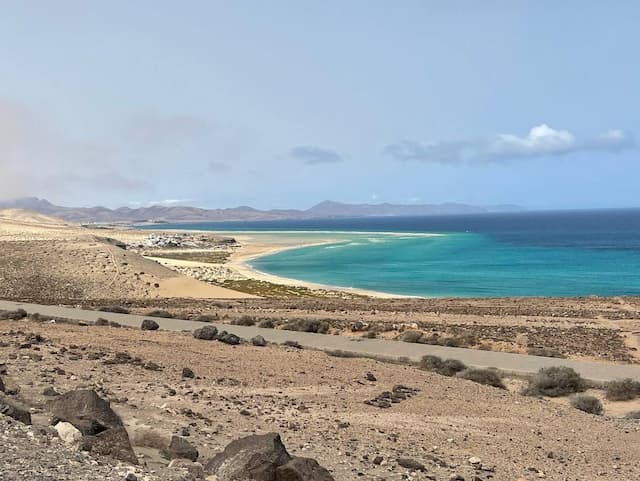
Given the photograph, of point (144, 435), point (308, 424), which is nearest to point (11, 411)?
point (144, 435)

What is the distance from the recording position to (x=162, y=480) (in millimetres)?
5719

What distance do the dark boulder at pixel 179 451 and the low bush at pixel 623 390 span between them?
39.3 ft

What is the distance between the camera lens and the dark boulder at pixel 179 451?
24.7ft

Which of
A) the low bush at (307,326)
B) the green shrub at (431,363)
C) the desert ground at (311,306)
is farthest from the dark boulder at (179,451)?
the low bush at (307,326)

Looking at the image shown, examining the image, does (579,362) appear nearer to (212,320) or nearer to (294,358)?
(294,358)

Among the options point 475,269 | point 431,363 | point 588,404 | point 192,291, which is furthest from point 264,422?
point 475,269

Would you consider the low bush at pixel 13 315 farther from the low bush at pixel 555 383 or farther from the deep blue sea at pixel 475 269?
the deep blue sea at pixel 475 269

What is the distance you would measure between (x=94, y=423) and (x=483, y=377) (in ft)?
38.8

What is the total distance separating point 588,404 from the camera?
14055mm

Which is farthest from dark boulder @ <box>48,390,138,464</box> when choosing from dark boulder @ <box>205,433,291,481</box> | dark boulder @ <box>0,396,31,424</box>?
dark boulder @ <box>205,433,291,481</box>

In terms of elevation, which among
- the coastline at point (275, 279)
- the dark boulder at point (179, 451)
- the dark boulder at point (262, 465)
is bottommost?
the coastline at point (275, 279)

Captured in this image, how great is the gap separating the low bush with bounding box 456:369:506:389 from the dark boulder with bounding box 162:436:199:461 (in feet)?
34.4

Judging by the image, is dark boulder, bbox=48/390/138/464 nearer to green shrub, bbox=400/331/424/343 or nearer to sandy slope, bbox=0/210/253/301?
green shrub, bbox=400/331/424/343

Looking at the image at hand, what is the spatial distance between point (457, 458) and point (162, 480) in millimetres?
5555
